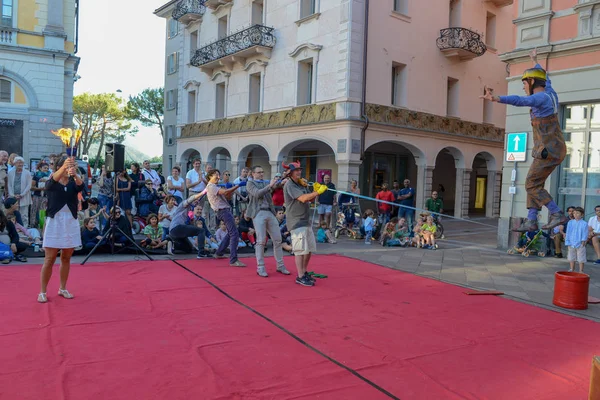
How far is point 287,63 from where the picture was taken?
20406mm

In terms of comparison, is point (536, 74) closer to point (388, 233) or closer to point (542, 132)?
point (542, 132)

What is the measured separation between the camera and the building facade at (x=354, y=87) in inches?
717

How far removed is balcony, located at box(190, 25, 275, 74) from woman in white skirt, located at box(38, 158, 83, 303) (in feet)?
52.9

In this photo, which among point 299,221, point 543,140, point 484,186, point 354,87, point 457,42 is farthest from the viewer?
point 484,186

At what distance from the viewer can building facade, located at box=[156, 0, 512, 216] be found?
18203 mm

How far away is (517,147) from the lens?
12.5 metres

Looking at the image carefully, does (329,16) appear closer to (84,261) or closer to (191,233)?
(191,233)

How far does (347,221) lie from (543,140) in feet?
32.8

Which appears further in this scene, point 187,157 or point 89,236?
point 187,157

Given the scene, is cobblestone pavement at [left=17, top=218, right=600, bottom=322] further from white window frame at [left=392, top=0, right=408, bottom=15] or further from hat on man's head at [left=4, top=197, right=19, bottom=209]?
white window frame at [left=392, top=0, right=408, bottom=15]

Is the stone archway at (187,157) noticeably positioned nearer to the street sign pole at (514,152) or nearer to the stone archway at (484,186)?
the stone archway at (484,186)

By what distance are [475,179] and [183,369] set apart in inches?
1050

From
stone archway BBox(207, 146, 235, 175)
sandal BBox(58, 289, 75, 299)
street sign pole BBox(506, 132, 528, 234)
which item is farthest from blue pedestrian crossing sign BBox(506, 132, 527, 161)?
stone archway BBox(207, 146, 235, 175)

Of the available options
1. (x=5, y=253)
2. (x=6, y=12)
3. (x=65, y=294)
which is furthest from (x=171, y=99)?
(x=65, y=294)
